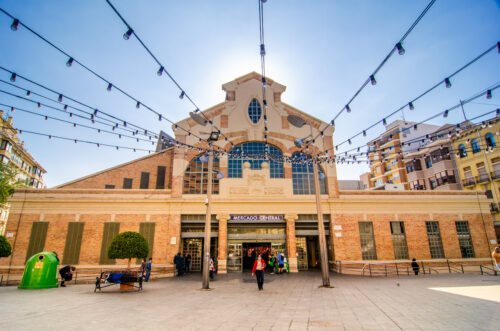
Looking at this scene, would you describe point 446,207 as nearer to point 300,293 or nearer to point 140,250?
point 300,293

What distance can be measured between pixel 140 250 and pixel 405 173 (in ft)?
142

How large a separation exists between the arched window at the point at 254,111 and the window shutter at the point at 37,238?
53.9ft

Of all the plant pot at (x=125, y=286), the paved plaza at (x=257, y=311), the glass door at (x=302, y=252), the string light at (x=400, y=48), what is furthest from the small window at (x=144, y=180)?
the string light at (x=400, y=48)

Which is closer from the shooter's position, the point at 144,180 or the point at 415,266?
the point at 415,266

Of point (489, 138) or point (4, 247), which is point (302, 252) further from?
point (489, 138)

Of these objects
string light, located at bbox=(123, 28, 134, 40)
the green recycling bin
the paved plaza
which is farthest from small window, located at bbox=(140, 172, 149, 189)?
string light, located at bbox=(123, 28, 134, 40)

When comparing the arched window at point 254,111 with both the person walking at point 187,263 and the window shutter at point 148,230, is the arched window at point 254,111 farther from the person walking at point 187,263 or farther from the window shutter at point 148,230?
the person walking at point 187,263

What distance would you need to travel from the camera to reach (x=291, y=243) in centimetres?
1942

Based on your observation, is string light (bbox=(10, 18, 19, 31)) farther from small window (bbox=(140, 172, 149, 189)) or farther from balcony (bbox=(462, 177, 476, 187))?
balcony (bbox=(462, 177, 476, 187))

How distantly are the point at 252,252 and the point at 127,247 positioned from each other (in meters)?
10.7

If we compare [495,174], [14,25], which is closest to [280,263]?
[14,25]

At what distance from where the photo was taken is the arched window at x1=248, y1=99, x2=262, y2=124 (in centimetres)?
2194

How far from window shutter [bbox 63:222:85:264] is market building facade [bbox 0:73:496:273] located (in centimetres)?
7

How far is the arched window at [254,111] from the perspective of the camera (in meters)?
21.9
